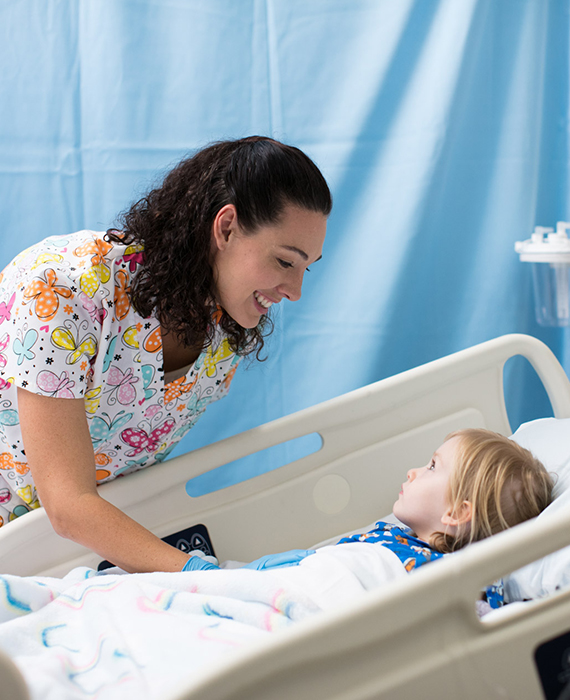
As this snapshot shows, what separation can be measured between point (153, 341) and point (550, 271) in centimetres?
133

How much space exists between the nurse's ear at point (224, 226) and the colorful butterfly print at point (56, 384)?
375 millimetres

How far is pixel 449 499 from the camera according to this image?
1261 millimetres

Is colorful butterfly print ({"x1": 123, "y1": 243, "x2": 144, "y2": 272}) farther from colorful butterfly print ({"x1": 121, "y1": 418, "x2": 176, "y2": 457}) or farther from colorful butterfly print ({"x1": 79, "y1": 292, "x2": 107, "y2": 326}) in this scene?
colorful butterfly print ({"x1": 121, "y1": 418, "x2": 176, "y2": 457})

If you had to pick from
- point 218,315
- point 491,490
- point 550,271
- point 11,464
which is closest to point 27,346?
point 11,464

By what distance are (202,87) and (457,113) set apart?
78 cm

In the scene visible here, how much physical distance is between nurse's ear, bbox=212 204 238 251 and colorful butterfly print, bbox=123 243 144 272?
149mm

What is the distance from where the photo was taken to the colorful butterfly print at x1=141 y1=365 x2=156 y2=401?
1300 millimetres

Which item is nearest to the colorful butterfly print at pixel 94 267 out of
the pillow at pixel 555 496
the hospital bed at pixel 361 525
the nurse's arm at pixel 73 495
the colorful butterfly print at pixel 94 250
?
the colorful butterfly print at pixel 94 250

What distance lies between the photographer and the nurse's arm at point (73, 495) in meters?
1.12

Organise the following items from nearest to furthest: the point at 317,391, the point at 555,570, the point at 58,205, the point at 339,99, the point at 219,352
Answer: the point at 555,570 → the point at 219,352 → the point at 58,205 → the point at 339,99 → the point at 317,391

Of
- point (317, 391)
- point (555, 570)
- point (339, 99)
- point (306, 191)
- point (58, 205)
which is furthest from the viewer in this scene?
point (317, 391)

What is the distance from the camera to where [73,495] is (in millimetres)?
1119

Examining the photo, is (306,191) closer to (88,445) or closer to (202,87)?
(88,445)

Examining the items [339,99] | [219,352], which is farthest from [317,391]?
[339,99]
